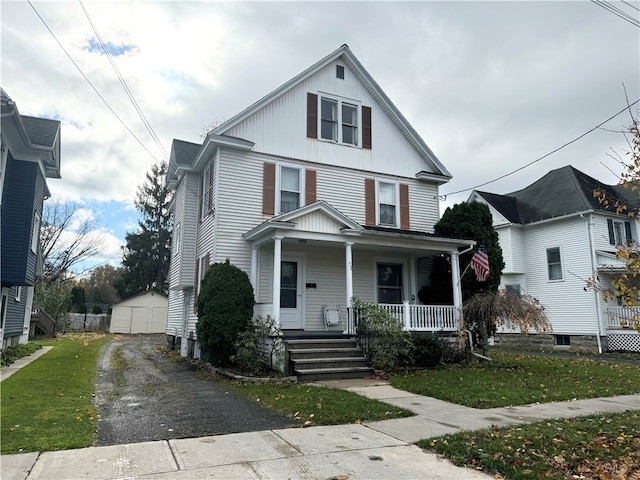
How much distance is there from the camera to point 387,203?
15.3 meters

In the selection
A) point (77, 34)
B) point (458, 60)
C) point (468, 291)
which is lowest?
point (468, 291)

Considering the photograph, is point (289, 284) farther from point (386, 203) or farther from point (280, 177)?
point (386, 203)

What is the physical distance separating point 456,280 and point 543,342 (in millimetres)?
10484

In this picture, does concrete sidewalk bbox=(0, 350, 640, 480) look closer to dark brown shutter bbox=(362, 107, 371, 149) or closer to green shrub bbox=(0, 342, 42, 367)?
green shrub bbox=(0, 342, 42, 367)

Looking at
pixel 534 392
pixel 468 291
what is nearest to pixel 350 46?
pixel 468 291

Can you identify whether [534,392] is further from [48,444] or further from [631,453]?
[48,444]

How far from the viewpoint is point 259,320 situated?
36.1ft

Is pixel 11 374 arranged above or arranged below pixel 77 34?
below

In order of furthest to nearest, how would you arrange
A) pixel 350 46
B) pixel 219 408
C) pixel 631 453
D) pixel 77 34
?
1. pixel 350 46
2. pixel 77 34
3. pixel 219 408
4. pixel 631 453

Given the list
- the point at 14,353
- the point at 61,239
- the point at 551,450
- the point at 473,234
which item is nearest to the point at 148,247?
the point at 61,239

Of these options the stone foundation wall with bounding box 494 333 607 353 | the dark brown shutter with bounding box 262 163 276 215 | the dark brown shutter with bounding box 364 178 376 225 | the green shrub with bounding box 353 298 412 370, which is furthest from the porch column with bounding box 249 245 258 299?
the stone foundation wall with bounding box 494 333 607 353

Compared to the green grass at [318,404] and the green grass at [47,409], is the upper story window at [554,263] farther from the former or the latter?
the green grass at [47,409]

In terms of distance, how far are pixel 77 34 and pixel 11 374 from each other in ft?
25.7

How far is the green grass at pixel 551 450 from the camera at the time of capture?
4.14m
